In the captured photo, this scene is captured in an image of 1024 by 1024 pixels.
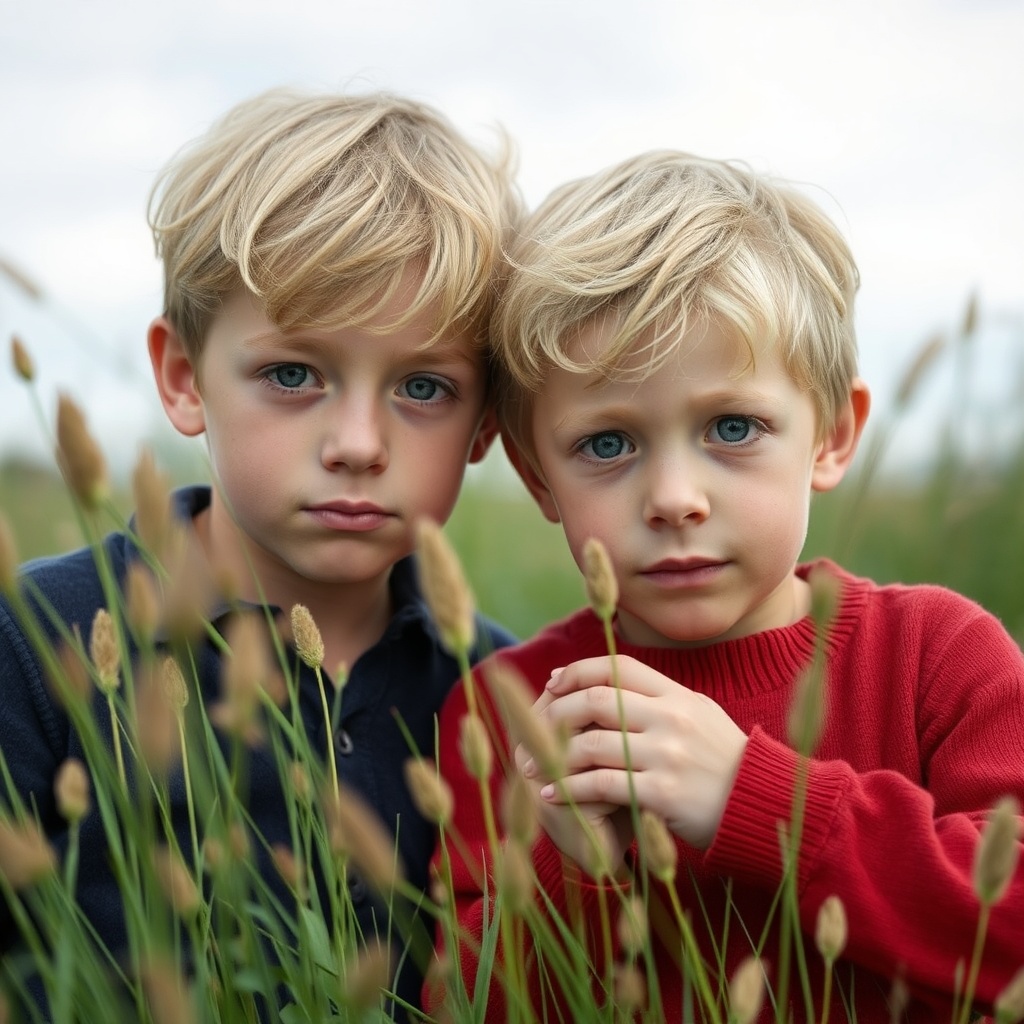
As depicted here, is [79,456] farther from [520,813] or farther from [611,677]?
[611,677]

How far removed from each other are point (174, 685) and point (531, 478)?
37.8 inches

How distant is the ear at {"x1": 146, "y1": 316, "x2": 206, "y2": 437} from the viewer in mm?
2234

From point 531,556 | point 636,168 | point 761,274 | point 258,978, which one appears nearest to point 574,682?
point 258,978

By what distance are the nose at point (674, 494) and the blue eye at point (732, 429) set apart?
7 centimetres

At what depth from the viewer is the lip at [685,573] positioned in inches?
67.7

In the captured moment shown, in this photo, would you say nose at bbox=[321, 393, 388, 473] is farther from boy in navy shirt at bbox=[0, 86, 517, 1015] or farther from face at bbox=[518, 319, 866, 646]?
face at bbox=[518, 319, 866, 646]

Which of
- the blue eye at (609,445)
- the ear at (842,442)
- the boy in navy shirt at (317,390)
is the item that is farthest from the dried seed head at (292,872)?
the ear at (842,442)

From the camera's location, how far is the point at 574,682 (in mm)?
1579

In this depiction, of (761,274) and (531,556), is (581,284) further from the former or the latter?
(531,556)

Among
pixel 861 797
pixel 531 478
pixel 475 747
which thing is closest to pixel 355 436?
pixel 531 478

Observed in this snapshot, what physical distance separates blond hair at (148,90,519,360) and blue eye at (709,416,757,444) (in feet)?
1.58

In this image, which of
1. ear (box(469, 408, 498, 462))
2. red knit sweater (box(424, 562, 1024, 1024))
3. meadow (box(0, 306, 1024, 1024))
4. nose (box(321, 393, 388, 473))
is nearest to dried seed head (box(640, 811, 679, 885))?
meadow (box(0, 306, 1024, 1024))

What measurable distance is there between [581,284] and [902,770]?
2.68 feet

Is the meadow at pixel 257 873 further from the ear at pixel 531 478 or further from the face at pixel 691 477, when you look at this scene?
the ear at pixel 531 478
